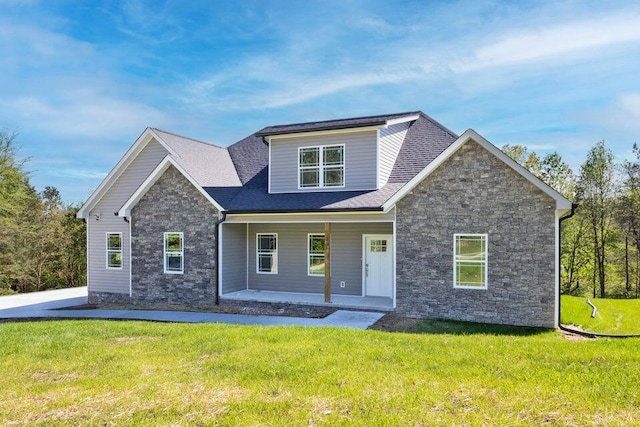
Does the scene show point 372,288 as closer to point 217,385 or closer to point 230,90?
point 217,385

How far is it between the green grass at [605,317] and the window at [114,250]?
1604cm

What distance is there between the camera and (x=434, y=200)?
12.2 m

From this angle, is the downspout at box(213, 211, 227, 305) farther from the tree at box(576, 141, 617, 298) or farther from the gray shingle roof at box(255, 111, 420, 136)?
the tree at box(576, 141, 617, 298)

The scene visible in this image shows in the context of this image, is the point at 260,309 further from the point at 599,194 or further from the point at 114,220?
the point at 599,194

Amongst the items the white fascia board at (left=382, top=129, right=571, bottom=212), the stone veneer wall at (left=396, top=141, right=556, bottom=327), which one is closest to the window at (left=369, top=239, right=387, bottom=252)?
the stone veneer wall at (left=396, top=141, right=556, bottom=327)

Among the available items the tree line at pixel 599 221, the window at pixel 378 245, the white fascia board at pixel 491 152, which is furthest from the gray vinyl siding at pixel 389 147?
the tree line at pixel 599 221

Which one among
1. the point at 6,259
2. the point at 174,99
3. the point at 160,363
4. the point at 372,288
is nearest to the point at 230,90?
the point at 174,99

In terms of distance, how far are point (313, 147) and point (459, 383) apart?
35.9ft

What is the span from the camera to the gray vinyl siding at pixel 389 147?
14.9 m

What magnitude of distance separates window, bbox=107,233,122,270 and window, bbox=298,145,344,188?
7.99 m

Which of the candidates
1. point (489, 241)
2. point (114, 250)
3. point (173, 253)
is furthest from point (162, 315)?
point (489, 241)

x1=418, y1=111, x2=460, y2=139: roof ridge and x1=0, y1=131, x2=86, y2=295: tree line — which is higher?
x1=418, y1=111, x2=460, y2=139: roof ridge

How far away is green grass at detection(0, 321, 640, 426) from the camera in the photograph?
507 cm

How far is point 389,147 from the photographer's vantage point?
50.7 feet
